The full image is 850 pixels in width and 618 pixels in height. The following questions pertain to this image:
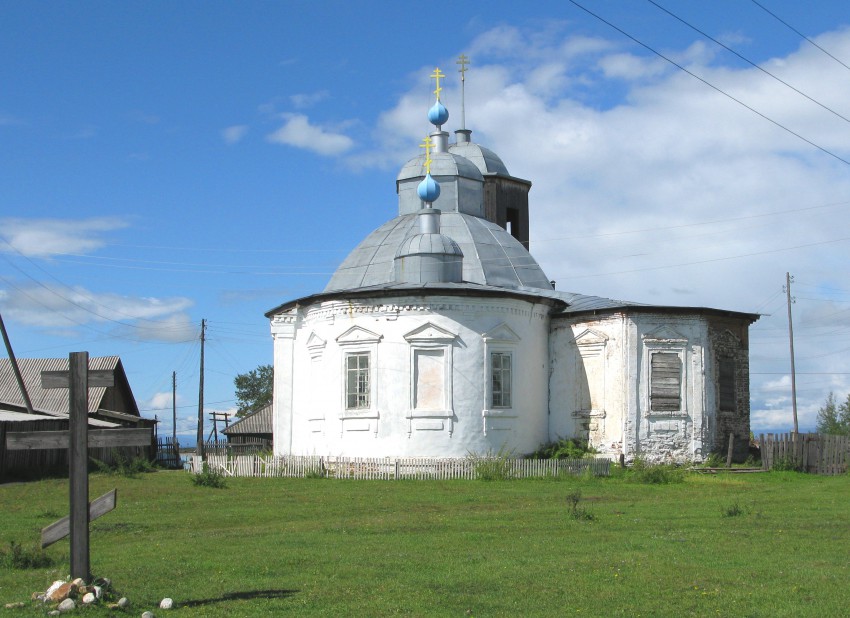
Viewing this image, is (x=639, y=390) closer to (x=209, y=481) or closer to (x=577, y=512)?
(x=209, y=481)

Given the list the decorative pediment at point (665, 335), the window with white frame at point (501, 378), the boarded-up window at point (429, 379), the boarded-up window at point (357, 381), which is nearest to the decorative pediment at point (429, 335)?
the boarded-up window at point (429, 379)

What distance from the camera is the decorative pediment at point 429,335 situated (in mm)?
28938

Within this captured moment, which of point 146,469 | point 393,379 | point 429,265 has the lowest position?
point 146,469

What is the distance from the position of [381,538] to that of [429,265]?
54.1 feet

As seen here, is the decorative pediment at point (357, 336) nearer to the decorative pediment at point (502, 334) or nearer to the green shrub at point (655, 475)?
the decorative pediment at point (502, 334)

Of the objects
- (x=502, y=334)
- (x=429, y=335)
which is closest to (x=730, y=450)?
(x=502, y=334)

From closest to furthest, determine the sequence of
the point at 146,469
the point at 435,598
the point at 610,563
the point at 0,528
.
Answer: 1. the point at 435,598
2. the point at 610,563
3. the point at 0,528
4. the point at 146,469

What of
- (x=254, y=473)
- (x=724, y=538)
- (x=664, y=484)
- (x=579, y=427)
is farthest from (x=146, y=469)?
(x=724, y=538)

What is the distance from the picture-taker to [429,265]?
31.2 m

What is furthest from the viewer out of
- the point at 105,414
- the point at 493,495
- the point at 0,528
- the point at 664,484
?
the point at 105,414

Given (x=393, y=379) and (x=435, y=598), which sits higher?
(x=393, y=379)

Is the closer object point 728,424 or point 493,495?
point 493,495

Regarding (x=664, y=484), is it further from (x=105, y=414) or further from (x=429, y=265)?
(x=105, y=414)

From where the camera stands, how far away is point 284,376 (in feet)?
108
